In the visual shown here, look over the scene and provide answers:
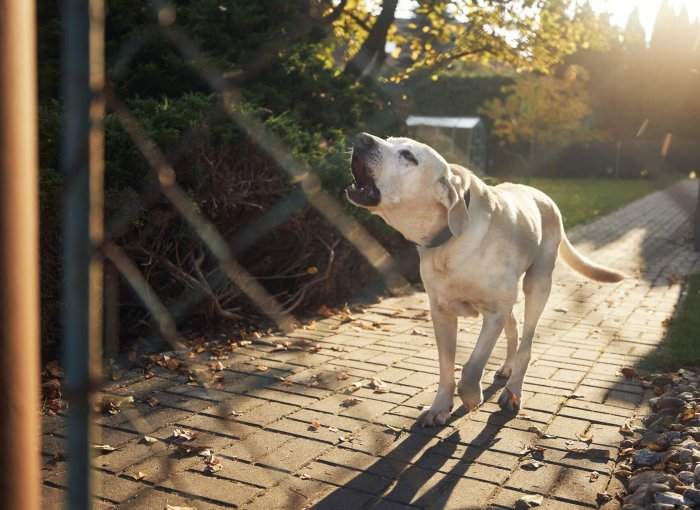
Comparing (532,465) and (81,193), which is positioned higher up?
(81,193)

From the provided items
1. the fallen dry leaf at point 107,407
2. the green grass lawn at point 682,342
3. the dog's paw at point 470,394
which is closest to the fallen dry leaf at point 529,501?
the dog's paw at point 470,394

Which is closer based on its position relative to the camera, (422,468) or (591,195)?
(422,468)

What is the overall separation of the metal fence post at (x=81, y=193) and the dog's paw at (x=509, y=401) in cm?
382

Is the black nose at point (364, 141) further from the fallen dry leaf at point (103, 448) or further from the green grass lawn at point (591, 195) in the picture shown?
the green grass lawn at point (591, 195)

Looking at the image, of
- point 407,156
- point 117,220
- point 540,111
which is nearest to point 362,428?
point 407,156

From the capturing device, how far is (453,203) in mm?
3934

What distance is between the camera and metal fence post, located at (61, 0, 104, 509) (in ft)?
2.96

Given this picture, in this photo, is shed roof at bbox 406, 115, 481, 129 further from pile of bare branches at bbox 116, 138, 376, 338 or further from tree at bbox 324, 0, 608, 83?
pile of bare branches at bbox 116, 138, 376, 338

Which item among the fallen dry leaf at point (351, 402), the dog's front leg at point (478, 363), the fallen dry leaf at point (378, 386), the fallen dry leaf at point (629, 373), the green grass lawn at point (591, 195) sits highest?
the dog's front leg at point (478, 363)

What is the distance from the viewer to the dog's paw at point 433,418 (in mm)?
4230

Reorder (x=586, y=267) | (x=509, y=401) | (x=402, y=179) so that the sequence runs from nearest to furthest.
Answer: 1. (x=402, y=179)
2. (x=509, y=401)
3. (x=586, y=267)

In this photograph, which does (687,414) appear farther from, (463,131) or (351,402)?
(463,131)

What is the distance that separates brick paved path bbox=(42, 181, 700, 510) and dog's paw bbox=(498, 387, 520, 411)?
Answer: 67 millimetres

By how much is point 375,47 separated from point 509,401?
7.78m
